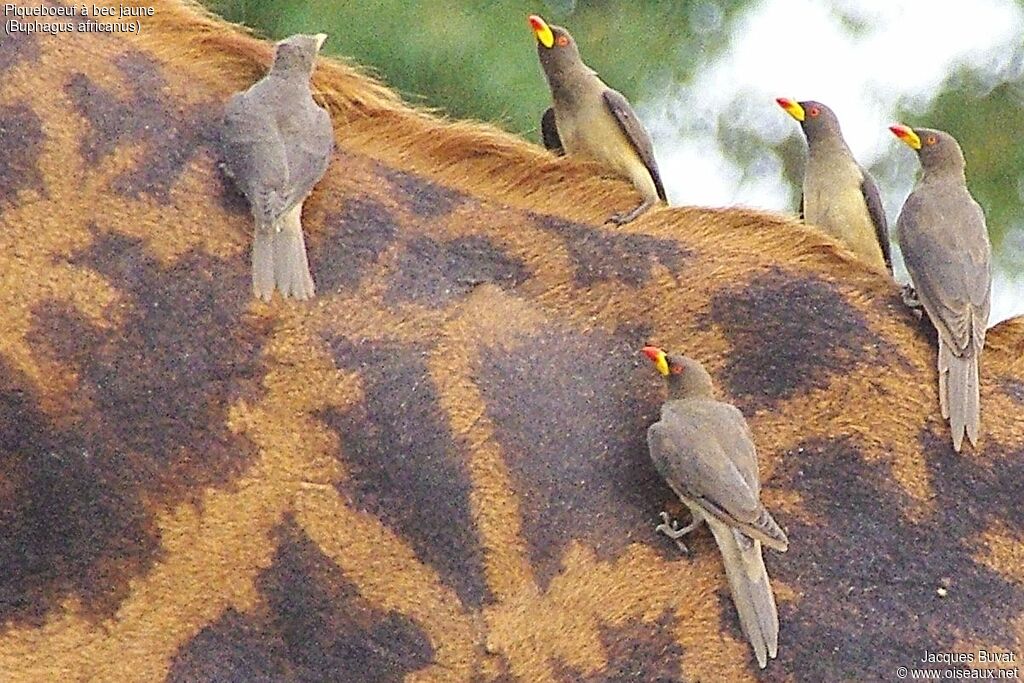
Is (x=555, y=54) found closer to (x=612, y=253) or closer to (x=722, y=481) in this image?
(x=612, y=253)

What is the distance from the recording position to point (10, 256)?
1863mm

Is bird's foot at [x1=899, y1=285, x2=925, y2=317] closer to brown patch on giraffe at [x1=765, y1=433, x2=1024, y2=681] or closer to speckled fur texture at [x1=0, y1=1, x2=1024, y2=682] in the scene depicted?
speckled fur texture at [x1=0, y1=1, x2=1024, y2=682]

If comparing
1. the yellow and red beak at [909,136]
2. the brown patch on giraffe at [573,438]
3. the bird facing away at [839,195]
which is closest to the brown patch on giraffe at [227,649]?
the brown patch on giraffe at [573,438]

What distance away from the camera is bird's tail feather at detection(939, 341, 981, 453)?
1965 millimetres

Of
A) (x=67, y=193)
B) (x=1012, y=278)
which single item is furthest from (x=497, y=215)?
(x=1012, y=278)

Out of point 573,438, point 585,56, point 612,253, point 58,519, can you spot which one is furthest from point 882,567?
point 585,56

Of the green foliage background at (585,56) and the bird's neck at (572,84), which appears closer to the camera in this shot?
the bird's neck at (572,84)

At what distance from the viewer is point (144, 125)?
197 cm

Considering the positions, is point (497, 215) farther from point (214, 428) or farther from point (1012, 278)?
point (1012, 278)

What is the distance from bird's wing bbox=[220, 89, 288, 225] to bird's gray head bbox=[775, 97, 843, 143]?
0.96 m

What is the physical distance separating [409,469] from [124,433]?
324 mm

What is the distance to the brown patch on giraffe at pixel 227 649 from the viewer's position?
1.83 meters

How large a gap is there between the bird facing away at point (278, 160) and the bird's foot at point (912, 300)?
739 mm

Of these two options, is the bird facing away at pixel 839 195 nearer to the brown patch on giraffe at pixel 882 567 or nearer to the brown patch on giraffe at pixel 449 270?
the brown patch on giraffe at pixel 882 567
